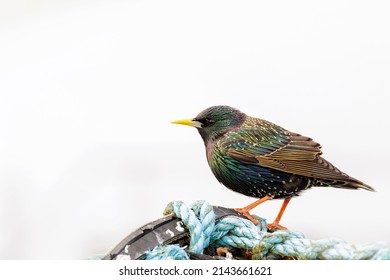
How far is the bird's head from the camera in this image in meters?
2.01

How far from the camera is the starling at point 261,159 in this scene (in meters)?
1.93

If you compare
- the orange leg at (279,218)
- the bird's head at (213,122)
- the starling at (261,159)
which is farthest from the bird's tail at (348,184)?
the bird's head at (213,122)

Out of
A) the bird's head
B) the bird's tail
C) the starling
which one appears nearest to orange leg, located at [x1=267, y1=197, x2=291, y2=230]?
the starling

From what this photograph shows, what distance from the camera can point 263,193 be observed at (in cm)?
195

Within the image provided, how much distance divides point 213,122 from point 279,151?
0.21 meters

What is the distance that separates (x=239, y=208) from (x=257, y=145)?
20 centimetres

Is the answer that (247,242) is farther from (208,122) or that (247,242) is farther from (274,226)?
(208,122)

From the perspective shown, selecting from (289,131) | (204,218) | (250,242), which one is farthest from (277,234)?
(289,131)

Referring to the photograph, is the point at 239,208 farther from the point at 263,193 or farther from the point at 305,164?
the point at 305,164

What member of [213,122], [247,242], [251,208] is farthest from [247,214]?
[213,122]

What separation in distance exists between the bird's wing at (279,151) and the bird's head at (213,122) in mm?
28

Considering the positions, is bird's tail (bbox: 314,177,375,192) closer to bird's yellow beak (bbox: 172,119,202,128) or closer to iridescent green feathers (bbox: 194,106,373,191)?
iridescent green feathers (bbox: 194,106,373,191)

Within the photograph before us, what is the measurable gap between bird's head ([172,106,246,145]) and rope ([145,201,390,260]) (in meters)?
0.23

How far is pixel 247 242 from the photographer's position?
1.82 meters
